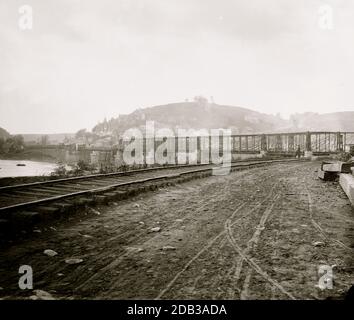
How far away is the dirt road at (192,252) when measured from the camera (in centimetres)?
299

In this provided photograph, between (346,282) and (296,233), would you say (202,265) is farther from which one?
(296,233)

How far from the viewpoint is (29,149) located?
53.1 metres

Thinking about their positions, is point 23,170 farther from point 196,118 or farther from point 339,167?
point 196,118

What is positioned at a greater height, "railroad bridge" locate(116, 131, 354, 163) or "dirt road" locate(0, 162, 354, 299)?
"railroad bridge" locate(116, 131, 354, 163)

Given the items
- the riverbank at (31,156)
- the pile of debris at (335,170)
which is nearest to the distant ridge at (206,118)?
the riverbank at (31,156)

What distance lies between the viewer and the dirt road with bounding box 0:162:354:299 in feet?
9.82

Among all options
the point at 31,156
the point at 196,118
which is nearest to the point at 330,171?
the point at 31,156

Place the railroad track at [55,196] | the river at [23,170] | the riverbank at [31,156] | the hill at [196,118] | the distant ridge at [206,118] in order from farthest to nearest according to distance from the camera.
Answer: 1. the hill at [196,118]
2. the distant ridge at [206,118]
3. the riverbank at [31,156]
4. the river at [23,170]
5. the railroad track at [55,196]

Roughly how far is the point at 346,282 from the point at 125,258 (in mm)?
2456

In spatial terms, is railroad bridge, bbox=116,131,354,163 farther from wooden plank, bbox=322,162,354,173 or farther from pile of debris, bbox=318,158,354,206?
wooden plank, bbox=322,162,354,173

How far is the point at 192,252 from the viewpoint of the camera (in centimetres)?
406

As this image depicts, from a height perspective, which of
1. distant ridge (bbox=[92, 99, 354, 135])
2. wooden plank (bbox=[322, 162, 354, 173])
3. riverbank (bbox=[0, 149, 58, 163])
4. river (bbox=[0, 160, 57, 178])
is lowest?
river (bbox=[0, 160, 57, 178])

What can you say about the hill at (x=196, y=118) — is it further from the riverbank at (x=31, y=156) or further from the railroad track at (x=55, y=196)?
the railroad track at (x=55, y=196)

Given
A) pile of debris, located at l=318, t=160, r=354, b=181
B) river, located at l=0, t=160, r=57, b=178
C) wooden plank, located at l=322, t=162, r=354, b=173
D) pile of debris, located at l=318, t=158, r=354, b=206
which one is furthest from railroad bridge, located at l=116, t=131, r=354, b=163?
wooden plank, located at l=322, t=162, r=354, b=173
